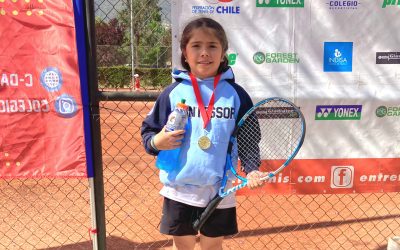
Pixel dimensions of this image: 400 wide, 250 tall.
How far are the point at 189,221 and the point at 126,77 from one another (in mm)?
20931

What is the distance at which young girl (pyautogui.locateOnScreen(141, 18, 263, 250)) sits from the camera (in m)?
2.19

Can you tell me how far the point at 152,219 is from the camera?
13.9 ft

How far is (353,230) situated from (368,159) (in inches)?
38.9

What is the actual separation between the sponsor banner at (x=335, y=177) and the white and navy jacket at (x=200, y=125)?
3.42 feet

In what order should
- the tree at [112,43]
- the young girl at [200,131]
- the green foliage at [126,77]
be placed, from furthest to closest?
the tree at [112,43] < the green foliage at [126,77] < the young girl at [200,131]

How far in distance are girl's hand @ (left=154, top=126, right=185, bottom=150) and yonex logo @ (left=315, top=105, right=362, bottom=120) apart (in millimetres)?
1385

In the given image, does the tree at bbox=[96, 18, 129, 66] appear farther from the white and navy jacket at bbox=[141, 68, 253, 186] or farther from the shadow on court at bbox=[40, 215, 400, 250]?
the white and navy jacket at bbox=[141, 68, 253, 186]

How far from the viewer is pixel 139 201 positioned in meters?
4.75

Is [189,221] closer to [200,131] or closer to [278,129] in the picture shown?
[200,131]

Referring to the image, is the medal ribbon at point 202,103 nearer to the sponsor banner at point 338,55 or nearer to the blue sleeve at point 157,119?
the blue sleeve at point 157,119

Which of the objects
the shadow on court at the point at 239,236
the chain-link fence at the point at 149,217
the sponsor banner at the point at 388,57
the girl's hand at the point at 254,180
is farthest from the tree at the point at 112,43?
the girl's hand at the point at 254,180

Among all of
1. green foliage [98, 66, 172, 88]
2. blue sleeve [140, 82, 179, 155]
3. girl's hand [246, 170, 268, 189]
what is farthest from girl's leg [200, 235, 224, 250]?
green foliage [98, 66, 172, 88]

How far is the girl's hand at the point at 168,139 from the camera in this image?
6.83ft

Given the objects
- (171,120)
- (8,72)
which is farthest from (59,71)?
(171,120)
